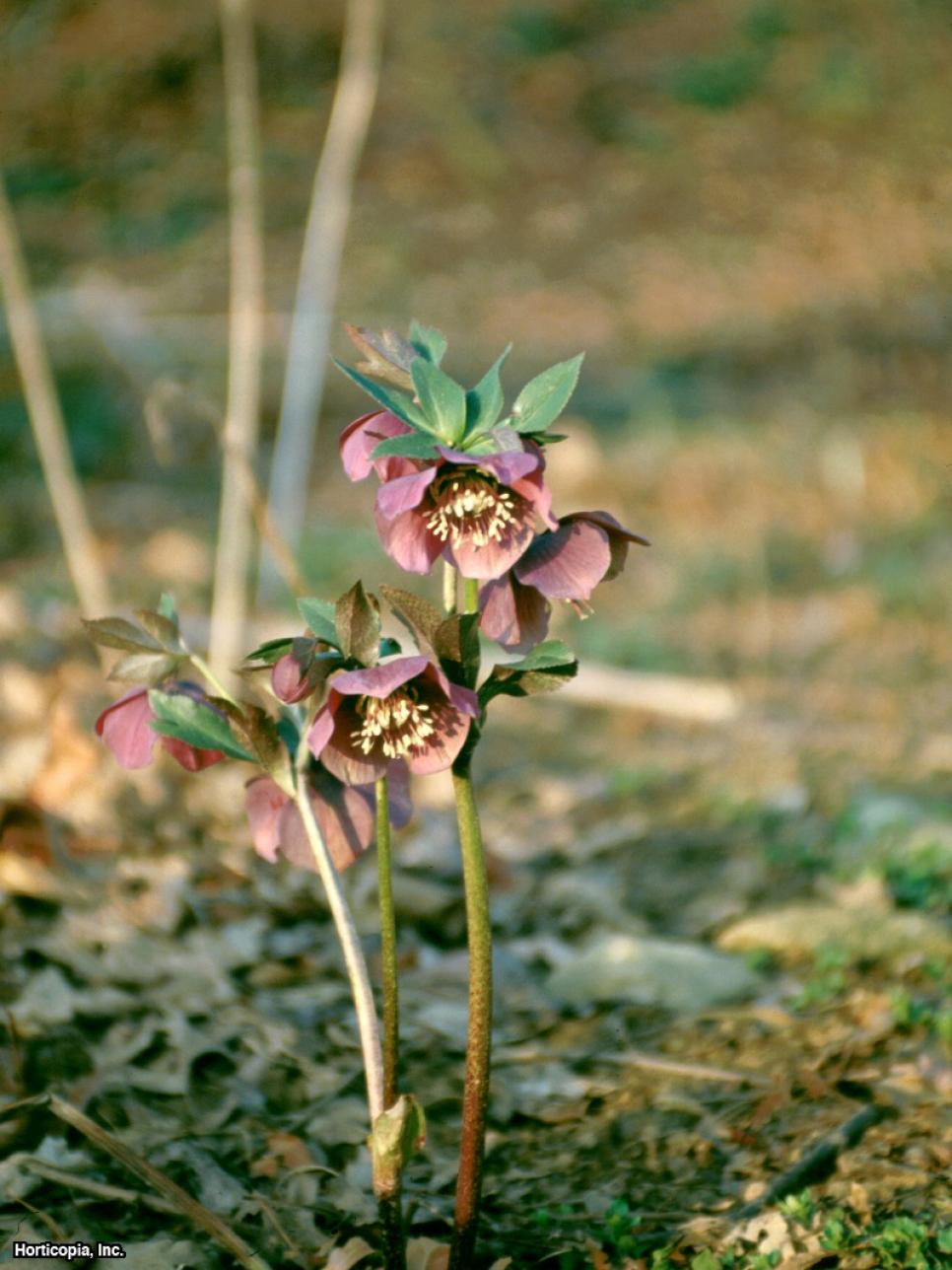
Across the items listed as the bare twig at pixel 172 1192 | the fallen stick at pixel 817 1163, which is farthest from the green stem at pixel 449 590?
the fallen stick at pixel 817 1163

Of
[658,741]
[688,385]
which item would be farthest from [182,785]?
[688,385]

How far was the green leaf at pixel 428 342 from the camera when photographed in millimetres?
1353

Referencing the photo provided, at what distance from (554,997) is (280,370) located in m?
4.24

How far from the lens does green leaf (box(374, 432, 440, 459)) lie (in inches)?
47.0

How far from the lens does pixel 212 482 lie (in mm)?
5750

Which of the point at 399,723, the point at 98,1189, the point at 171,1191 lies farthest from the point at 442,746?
the point at 98,1189

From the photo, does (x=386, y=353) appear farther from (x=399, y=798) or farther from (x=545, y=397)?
(x=399, y=798)

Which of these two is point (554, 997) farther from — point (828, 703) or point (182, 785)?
point (828, 703)

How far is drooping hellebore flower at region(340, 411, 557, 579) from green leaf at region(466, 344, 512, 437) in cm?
4

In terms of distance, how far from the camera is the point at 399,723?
126 cm

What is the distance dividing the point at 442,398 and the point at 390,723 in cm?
31

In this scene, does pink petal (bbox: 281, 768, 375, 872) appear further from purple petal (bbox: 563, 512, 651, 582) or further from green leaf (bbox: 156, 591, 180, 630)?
purple petal (bbox: 563, 512, 651, 582)

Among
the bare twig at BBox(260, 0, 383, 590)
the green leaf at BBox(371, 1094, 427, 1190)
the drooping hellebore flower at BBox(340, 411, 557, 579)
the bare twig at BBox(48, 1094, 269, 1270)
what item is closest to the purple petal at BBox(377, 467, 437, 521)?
the drooping hellebore flower at BBox(340, 411, 557, 579)

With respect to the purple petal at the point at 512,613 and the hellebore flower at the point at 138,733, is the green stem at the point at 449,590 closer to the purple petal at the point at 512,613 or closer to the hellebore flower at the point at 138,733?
the purple petal at the point at 512,613
